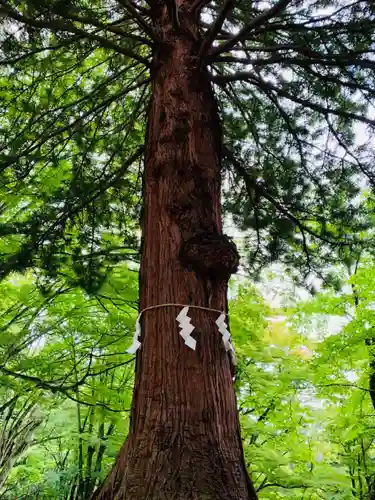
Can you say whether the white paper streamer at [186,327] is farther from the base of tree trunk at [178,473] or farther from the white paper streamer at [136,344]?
the base of tree trunk at [178,473]

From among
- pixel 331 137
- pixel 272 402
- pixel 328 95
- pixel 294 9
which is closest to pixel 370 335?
pixel 272 402

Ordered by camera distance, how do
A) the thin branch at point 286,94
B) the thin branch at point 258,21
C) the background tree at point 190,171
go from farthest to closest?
the thin branch at point 286,94, the thin branch at point 258,21, the background tree at point 190,171

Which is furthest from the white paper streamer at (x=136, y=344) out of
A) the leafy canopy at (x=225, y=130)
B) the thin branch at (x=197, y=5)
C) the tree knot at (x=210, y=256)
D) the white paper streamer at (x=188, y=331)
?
the thin branch at (x=197, y=5)

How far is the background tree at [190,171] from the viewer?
154cm

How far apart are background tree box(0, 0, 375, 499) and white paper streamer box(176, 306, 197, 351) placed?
43 mm

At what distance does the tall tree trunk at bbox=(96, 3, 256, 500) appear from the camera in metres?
1.42

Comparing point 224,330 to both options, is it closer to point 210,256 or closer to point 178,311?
point 178,311

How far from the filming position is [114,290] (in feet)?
14.2

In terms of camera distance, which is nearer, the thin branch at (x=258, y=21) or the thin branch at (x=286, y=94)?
the thin branch at (x=258, y=21)

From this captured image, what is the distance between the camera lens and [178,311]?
1.75 metres

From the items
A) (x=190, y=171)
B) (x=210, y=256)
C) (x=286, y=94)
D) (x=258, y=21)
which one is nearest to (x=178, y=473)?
(x=210, y=256)

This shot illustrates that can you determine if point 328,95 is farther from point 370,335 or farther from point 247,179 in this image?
point 370,335

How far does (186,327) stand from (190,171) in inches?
31.1

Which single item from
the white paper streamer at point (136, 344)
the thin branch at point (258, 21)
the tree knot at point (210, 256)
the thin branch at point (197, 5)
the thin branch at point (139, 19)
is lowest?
the white paper streamer at point (136, 344)
